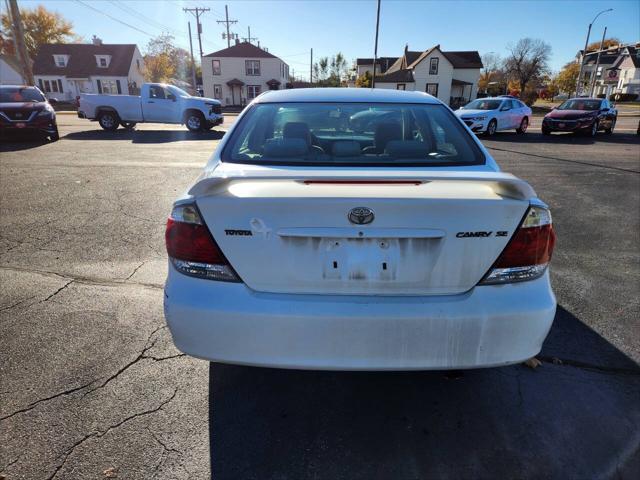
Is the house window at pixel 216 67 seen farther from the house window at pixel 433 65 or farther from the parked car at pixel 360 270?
the parked car at pixel 360 270

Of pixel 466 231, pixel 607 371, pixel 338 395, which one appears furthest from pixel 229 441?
pixel 607 371

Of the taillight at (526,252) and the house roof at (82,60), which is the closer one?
the taillight at (526,252)

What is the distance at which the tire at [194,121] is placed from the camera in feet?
60.5

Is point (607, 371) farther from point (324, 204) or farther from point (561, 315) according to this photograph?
point (324, 204)

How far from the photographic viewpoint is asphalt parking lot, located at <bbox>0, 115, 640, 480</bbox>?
2004 mm

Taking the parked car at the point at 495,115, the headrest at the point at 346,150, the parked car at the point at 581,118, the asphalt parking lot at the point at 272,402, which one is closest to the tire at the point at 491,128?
the parked car at the point at 495,115

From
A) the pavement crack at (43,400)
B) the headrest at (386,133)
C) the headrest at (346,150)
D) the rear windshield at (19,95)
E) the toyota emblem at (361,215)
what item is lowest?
the pavement crack at (43,400)

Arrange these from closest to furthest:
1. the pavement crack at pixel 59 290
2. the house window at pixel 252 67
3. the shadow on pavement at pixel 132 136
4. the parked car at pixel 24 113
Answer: the pavement crack at pixel 59 290 → the parked car at pixel 24 113 → the shadow on pavement at pixel 132 136 → the house window at pixel 252 67

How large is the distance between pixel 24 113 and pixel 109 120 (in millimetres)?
5397

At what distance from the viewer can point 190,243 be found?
6.34ft

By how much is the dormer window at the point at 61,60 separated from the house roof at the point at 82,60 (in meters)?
0.34

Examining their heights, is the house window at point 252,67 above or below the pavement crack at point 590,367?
above

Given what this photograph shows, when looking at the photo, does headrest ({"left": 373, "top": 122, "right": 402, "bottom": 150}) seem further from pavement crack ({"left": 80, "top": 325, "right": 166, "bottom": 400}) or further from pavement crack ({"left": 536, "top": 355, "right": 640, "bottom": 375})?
pavement crack ({"left": 80, "top": 325, "right": 166, "bottom": 400})

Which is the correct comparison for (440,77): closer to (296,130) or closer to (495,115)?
(495,115)
